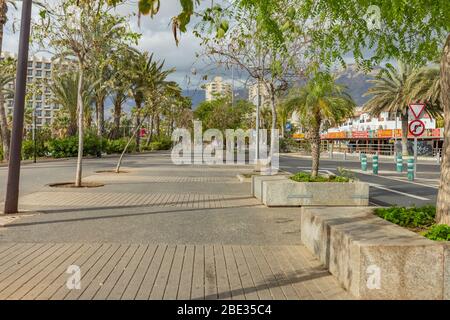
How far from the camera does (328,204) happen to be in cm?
1074

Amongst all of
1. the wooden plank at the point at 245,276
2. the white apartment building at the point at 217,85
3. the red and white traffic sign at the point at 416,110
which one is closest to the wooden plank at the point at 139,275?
the wooden plank at the point at 245,276

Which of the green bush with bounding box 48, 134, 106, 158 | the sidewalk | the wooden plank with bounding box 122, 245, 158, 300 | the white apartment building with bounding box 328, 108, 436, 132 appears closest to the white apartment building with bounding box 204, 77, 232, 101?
the sidewalk

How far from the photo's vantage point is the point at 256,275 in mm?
5312

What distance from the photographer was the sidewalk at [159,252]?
187 inches

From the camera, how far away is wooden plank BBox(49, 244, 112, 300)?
455cm

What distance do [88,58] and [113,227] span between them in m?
9.62

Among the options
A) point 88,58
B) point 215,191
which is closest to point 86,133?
point 88,58

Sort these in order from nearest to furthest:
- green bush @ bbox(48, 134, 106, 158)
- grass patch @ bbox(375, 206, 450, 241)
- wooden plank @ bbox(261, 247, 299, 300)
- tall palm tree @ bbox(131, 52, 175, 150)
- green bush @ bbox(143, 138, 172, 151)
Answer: wooden plank @ bbox(261, 247, 299, 300) → grass patch @ bbox(375, 206, 450, 241) → green bush @ bbox(48, 134, 106, 158) → tall palm tree @ bbox(131, 52, 175, 150) → green bush @ bbox(143, 138, 172, 151)

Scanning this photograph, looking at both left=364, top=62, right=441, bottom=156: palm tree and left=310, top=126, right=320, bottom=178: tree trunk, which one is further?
left=364, top=62, right=441, bottom=156: palm tree

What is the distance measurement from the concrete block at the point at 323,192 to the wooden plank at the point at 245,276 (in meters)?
4.43

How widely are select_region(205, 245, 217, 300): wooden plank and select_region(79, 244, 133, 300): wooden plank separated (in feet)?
3.43

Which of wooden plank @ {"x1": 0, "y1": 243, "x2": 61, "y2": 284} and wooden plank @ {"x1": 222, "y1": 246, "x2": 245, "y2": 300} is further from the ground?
wooden plank @ {"x1": 222, "y1": 246, "x2": 245, "y2": 300}

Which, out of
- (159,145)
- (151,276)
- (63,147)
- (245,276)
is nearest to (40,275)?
(151,276)

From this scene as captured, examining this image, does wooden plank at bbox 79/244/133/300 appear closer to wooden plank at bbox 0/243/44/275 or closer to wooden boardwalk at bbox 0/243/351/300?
wooden boardwalk at bbox 0/243/351/300
